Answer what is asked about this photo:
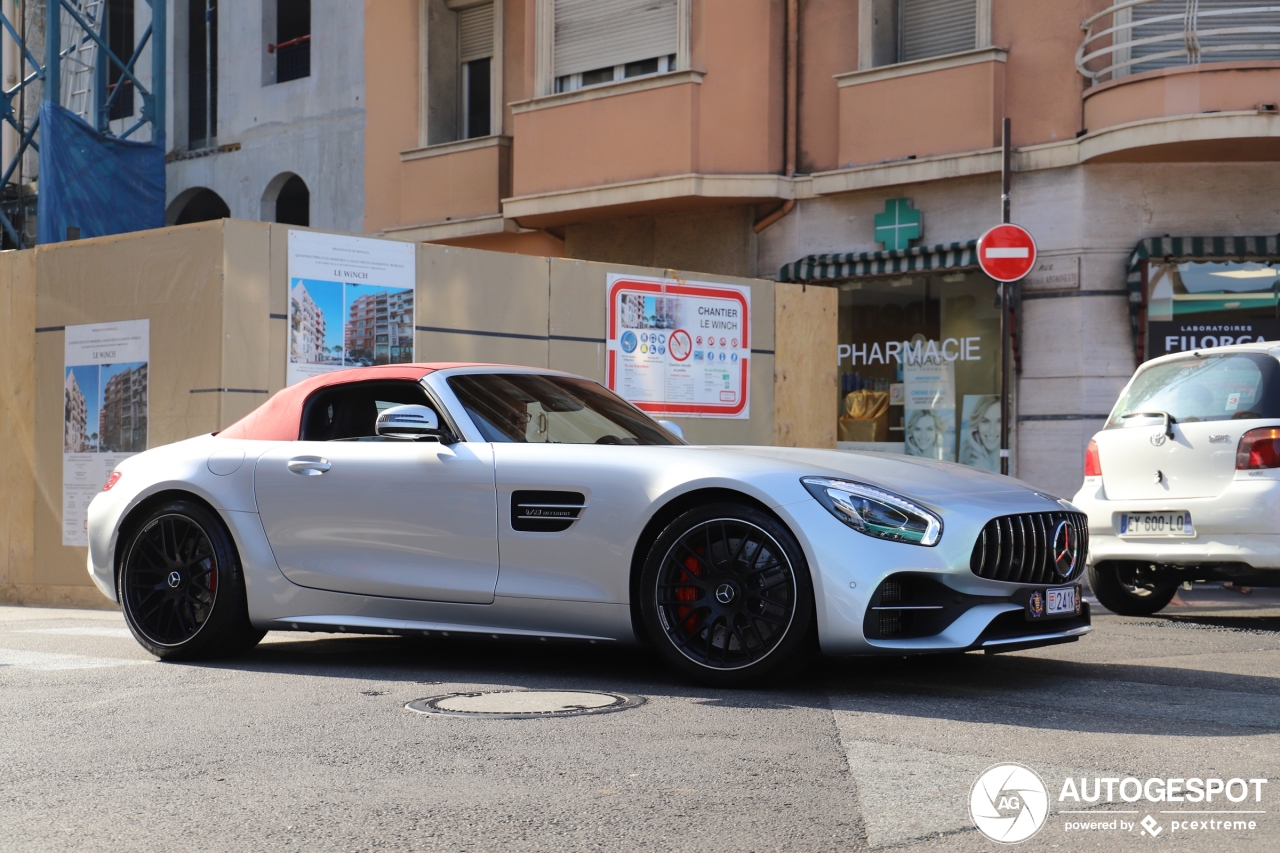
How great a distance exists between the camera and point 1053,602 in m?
6.21

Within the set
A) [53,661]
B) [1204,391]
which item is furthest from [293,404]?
[1204,391]

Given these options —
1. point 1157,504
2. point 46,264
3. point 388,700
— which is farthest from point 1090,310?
point 388,700

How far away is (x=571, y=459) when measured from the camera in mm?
6473

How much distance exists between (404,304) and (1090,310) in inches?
303

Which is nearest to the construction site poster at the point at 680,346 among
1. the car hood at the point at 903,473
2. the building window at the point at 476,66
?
the car hood at the point at 903,473

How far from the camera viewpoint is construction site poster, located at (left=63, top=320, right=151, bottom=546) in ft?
35.7

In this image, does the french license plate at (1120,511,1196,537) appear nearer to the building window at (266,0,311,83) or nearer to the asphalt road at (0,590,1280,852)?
the asphalt road at (0,590,1280,852)

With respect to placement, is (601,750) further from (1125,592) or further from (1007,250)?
(1007,250)

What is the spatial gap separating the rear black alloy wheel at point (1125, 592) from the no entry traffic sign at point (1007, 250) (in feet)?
14.4

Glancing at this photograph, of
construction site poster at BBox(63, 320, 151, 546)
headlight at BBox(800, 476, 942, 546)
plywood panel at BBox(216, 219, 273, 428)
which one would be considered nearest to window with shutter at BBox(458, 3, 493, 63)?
construction site poster at BBox(63, 320, 151, 546)

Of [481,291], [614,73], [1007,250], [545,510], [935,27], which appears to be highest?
[935,27]

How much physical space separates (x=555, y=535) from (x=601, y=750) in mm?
1704

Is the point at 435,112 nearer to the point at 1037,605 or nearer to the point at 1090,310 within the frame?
the point at 1090,310

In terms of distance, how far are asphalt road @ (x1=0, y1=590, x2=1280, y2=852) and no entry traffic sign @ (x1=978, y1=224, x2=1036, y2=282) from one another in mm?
6662
